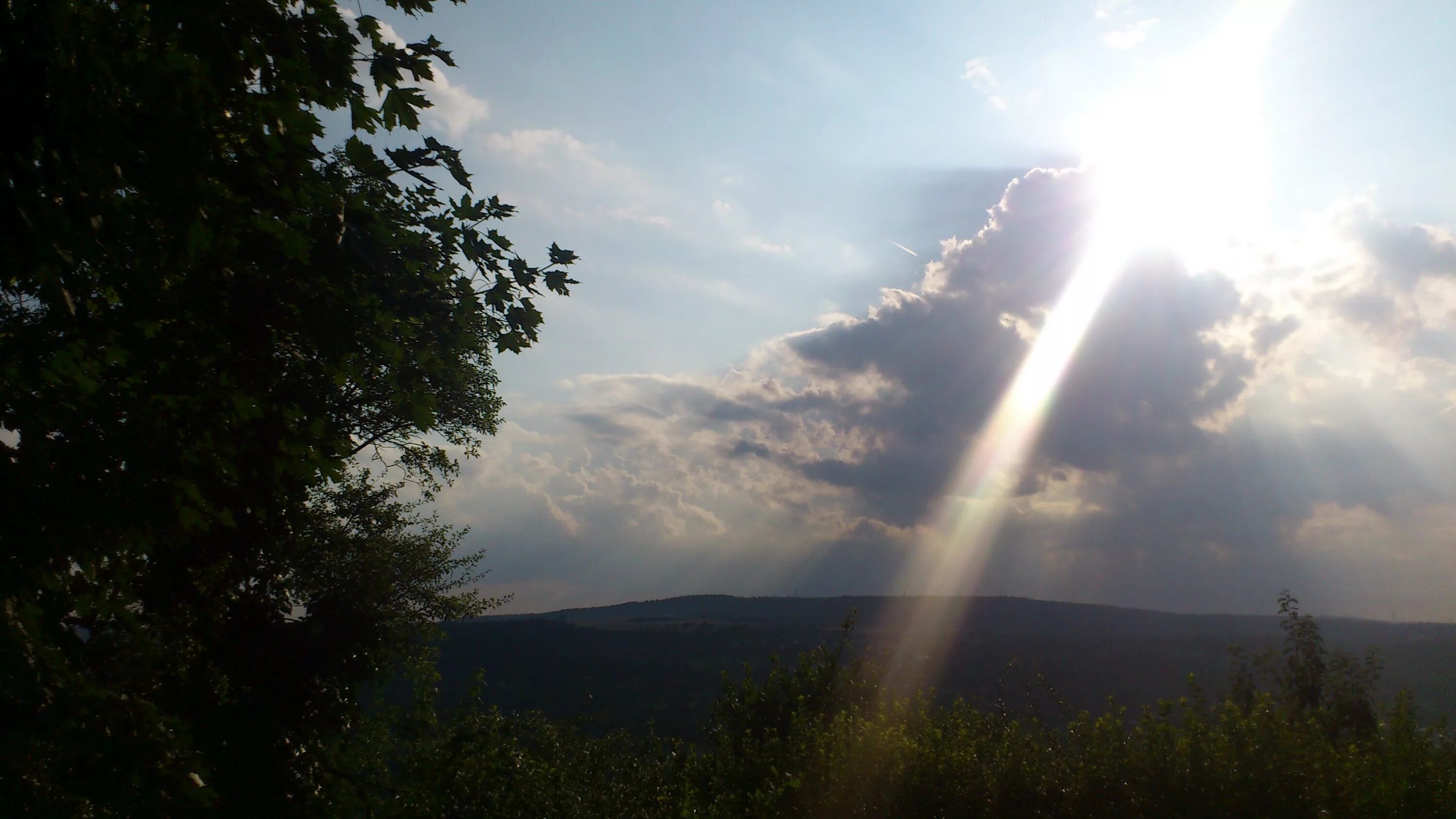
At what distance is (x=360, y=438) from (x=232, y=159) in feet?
38.7

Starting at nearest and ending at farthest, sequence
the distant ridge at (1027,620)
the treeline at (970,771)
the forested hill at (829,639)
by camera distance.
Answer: the treeline at (970,771) < the forested hill at (829,639) < the distant ridge at (1027,620)

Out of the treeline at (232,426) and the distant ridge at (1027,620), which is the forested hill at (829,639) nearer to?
the distant ridge at (1027,620)

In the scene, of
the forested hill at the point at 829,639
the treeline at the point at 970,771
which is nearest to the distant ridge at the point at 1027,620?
the forested hill at the point at 829,639

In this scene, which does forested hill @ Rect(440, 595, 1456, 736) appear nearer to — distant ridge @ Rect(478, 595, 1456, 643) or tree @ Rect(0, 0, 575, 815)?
distant ridge @ Rect(478, 595, 1456, 643)

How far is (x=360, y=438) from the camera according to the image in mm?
16297

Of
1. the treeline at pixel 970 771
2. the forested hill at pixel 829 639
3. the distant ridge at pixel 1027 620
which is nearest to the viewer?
the treeline at pixel 970 771

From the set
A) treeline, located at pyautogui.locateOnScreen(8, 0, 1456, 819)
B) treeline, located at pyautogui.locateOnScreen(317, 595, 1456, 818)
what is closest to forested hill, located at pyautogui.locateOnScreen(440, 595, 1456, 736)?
treeline, located at pyautogui.locateOnScreen(317, 595, 1456, 818)

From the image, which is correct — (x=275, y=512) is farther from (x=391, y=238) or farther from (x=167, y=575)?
(x=391, y=238)

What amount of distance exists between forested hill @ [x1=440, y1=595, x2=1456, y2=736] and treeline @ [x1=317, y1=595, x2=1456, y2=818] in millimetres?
31055

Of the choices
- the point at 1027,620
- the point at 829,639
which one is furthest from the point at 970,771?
the point at 1027,620

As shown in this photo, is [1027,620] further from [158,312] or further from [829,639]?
[158,312]

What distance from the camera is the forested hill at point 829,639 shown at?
288ft

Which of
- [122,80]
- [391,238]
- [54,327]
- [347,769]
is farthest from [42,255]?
[347,769]

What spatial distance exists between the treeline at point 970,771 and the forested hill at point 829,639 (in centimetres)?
3105
